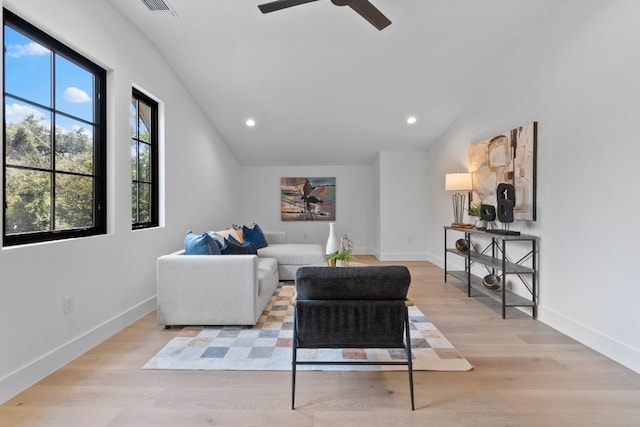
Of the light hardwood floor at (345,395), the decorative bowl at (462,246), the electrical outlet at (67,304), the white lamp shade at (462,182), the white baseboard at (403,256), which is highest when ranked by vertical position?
the white lamp shade at (462,182)

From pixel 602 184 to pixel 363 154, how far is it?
4.43 metres

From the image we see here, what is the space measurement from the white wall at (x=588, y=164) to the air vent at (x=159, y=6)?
11.9 feet

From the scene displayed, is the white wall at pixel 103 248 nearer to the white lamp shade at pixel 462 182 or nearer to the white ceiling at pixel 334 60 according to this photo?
the white ceiling at pixel 334 60

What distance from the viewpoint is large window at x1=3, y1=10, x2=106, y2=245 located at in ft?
6.87

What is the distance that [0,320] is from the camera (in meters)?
1.89

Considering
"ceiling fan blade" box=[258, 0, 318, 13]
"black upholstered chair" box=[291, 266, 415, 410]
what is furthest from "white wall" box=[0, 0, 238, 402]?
"black upholstered chair" box=[291, 266, 415, 410]

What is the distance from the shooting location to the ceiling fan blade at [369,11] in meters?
2.38

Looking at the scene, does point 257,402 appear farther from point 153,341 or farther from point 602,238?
point 602,238

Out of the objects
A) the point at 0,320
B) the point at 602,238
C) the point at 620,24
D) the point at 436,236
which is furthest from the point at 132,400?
the point at 436,236

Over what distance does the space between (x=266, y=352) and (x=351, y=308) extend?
1041 millimetres

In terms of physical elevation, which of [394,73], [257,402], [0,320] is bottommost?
[257,402]

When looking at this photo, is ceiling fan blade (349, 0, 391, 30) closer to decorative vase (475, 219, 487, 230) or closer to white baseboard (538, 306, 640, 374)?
decorative vase (475, 219, 487, 230)

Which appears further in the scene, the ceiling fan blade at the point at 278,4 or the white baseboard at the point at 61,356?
the ceiling fan blade at the point at 278,4

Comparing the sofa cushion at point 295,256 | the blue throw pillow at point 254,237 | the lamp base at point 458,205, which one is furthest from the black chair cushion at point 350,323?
the lamp base at point 458,205
